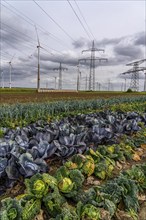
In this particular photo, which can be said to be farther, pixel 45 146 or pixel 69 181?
pixel 45 146

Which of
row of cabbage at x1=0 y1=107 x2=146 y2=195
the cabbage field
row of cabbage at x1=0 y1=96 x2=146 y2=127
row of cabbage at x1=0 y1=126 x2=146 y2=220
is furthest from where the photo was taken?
row of cabbage at x1=0 y1=96 x2=146 y2=127

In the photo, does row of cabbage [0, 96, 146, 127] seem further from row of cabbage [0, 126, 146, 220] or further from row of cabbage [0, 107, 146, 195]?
row of cabbage [0, 126, 146, 220]

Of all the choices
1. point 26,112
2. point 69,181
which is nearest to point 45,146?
point 69,181

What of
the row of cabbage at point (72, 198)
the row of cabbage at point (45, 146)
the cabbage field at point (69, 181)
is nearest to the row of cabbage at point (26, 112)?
the row of cabbage at point (45, 146)

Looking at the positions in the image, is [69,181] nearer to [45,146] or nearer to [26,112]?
[45,146]

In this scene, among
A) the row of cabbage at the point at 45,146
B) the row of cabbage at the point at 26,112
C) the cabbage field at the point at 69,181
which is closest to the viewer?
the cabbage field at the point at 69,181

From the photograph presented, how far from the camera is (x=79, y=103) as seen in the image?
13.7 m

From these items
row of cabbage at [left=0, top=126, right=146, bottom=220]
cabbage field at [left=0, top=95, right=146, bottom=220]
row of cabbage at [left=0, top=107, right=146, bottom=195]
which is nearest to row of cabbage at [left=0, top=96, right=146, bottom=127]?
row of cabbage at [left=0, top=107, right=146, bottom=195]

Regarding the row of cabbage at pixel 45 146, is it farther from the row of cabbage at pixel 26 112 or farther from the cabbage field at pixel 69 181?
the row of cabbage at pixel 26 112

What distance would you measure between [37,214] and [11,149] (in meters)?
1.31

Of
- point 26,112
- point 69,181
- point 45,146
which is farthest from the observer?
point 26,112

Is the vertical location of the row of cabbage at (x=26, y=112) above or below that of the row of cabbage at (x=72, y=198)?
above

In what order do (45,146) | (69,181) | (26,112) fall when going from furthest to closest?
(26,112) → (45,146) → (69,181)

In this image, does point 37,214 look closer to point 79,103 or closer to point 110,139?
point 110,139
